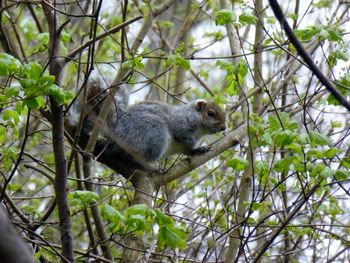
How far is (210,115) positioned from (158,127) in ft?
2.77

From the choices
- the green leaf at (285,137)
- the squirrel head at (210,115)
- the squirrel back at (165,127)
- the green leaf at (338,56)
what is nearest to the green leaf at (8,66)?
the green leaf at (285,137)

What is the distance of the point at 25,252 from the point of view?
33.5 inches

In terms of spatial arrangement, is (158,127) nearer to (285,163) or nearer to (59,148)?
(285,163)

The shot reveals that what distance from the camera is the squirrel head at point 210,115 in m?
6.78

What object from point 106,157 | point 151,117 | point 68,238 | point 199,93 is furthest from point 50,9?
point 199,93

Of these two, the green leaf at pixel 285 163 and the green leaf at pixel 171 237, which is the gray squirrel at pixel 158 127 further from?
the green leaf at pixel 171 237

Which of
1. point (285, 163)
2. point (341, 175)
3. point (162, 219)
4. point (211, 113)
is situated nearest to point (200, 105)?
point (211, 113)

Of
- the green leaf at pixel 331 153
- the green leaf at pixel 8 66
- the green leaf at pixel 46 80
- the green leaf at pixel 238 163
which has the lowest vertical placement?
the green leaf at pixel 46 80

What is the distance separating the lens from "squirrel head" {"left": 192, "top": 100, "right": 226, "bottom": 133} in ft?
22.2

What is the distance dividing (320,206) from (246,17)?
1601 millimetres

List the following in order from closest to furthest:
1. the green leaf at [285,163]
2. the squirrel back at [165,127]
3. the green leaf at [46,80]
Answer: the green leaf at [46,80] → the green leaf at [285,163] → the squirrel back at [165,127]

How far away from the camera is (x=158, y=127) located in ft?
20.4

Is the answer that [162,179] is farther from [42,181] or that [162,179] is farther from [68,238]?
[42,181]

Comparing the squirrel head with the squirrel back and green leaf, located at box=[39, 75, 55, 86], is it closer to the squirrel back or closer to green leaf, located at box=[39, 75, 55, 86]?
the squirrel back
